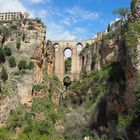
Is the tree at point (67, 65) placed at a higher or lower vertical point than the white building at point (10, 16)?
lower

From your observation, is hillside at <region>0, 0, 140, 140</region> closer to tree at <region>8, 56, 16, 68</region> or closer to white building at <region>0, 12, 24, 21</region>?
tree at <region>8, 56, 16, 68</region>

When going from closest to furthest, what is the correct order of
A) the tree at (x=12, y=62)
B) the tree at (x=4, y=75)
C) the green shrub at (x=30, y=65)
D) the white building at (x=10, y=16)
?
the tree at (x=4, y=75), the tree at (x=12, y=62), the green shrub at (x=30, y=65), the white building at (x=10, y=16)

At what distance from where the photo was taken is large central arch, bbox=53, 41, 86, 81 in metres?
81.9

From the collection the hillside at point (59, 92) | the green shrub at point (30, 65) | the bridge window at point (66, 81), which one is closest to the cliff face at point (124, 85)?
the hillside at point (59, 92)

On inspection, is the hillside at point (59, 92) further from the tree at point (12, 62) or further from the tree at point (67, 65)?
the tree at point (67, 65)

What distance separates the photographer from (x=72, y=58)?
83375 millimetres

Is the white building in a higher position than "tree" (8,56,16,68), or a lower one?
higher

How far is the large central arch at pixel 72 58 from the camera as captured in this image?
8188 cm

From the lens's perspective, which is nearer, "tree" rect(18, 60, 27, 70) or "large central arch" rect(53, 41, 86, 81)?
"tree" rect(18, 60, 27, 70)

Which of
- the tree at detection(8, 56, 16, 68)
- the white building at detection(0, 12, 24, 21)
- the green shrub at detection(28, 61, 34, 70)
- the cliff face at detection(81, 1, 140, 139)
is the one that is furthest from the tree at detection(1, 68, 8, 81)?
the cliff face at detection(81, 1, 140, 139)

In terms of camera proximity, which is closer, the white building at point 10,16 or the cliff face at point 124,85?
the cliff face at point 124,85

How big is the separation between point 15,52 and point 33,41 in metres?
2.90

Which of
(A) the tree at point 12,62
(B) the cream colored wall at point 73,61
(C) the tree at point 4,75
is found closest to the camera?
(C) the tree at point 4,75

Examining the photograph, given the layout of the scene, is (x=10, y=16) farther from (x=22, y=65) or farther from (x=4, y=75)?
(x=4, y=75)
